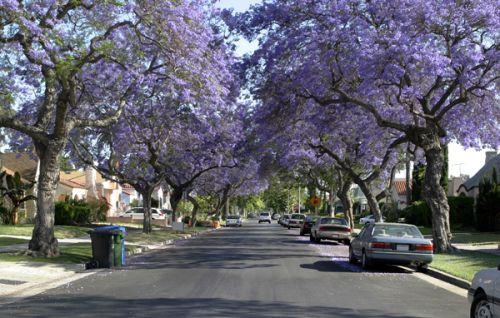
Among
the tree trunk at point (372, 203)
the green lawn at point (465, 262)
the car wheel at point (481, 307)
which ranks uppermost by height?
the tree trunk at point (372, 203)

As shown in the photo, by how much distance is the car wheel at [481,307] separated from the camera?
315 inches

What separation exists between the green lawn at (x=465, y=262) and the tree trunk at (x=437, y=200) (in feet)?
2.71

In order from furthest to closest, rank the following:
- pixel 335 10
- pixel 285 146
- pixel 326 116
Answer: pixel 285 146 → pixel 326 116 → pixel 335 10

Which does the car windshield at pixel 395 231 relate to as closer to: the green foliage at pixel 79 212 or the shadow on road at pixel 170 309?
the shadow on road at pixel 170 309

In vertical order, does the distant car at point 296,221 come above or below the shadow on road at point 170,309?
above

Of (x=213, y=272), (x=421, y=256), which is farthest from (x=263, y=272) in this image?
(x=421, y=256)

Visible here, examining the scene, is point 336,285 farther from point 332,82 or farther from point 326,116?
point 326,116

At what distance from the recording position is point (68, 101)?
1936cm

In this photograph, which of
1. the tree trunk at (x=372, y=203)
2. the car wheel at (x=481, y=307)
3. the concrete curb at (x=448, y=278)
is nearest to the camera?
the car wheel at (x=481, y=307)

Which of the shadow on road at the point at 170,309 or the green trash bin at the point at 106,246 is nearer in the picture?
the shadow on road at the point at 170,309

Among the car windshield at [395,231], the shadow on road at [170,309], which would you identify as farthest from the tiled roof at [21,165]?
the shadow on road at [170,309]

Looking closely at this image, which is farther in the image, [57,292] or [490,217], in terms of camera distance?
[490,217]

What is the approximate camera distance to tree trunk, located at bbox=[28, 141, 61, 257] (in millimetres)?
18641

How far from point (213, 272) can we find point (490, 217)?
28.2 meters
